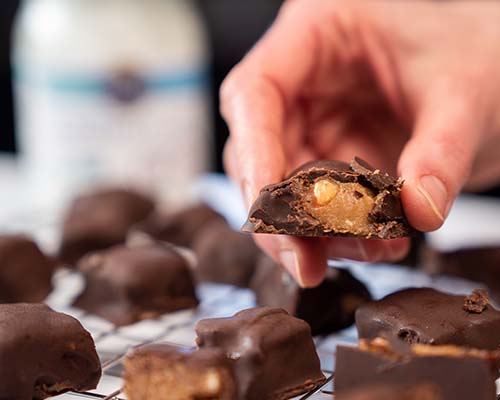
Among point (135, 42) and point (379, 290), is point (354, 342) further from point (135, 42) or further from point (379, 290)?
point (135, 42)

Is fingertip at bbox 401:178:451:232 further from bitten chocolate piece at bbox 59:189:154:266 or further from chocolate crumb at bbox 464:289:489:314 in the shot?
A: bitten chocolate piece at bbox 59:189:154:266

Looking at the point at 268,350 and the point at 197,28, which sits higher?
the point at 197,28

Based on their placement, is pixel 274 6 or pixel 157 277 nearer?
pixel 157 277

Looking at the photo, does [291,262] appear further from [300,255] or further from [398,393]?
[398,393]

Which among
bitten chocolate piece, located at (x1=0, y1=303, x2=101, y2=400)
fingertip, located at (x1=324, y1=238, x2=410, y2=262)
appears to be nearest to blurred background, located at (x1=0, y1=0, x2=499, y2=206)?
fingertip, located at (x1=324, y1=238, x2=410, y2=262)

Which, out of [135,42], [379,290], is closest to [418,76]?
[379,290]

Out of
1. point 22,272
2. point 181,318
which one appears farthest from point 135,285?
point 22,272

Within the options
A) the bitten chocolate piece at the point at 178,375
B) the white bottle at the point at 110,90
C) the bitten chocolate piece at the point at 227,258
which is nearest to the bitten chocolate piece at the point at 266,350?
the bitten chocolate piece at the point at 178,375
